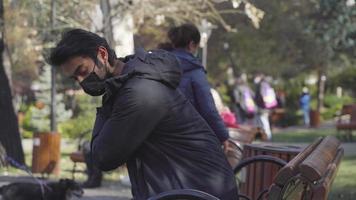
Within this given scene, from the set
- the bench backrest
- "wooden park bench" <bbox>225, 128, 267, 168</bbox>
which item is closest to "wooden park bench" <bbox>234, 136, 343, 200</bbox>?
the bench backrest

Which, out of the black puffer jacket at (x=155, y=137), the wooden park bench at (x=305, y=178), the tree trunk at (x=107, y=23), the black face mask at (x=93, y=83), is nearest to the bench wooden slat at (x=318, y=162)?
the wooden park bench at (x=305, y=178)

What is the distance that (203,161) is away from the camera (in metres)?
3.60

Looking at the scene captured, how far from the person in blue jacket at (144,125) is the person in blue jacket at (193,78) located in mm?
2933

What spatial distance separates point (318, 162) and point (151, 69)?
0.89 meters

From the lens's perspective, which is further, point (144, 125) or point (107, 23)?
point (107, 23)

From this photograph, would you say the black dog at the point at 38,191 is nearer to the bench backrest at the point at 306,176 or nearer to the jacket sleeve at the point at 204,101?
the jacket sleeve at the point at 204,101

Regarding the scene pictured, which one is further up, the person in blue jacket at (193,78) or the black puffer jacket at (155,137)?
the black puffer jacket at (155,137)

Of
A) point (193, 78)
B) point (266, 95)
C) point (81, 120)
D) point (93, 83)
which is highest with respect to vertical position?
point (93, 83)

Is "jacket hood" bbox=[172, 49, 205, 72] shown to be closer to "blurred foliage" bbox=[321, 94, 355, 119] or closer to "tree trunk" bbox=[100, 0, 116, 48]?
"tree trunk" bbox=[100, 0, 116, 48]

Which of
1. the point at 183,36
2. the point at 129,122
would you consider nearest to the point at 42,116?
the point at 183,36

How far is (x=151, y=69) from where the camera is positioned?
359 centimetres

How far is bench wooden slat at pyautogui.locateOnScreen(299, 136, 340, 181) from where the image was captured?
340 cm

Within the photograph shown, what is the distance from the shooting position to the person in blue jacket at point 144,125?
3.50 m

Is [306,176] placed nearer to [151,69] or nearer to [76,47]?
[151,69]
